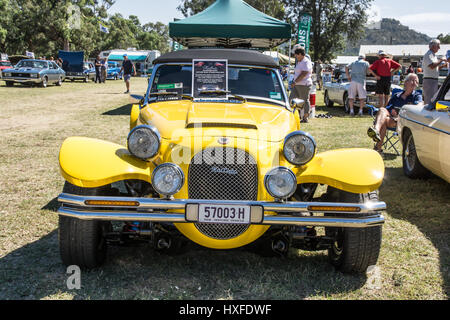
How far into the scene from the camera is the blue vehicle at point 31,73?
22.5 metres

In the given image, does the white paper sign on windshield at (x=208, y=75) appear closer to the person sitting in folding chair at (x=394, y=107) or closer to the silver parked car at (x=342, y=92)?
the person sitting in folding chair at (x=394, y=107)

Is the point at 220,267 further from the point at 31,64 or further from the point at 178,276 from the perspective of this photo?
the point at 31,64

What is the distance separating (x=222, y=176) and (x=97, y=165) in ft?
2.97

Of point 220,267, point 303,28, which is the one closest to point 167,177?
point 220,267

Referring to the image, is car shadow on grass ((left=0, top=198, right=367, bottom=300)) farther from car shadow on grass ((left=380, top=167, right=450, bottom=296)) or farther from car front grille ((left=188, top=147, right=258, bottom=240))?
car shadow on grass ((left=380, top=167, right=450, bottom=296))

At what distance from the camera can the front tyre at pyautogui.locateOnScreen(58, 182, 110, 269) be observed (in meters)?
3.04

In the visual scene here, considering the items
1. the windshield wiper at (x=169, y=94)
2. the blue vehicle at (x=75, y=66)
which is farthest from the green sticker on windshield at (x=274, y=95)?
the blue vehicle at (x=75, y=66)

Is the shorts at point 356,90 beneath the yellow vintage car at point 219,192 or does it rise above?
above

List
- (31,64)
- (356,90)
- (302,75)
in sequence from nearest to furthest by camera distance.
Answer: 1. (302,75)
2. (356,90)
3. (31,64)

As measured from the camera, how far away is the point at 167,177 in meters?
2.92

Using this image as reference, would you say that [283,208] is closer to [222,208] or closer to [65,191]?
[222,208]

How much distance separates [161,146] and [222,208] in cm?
74

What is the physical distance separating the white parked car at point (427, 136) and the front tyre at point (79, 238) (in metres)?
3.70

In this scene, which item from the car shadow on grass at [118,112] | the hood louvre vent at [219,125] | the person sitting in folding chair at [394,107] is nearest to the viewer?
the hood louvre vent at [219,125]
